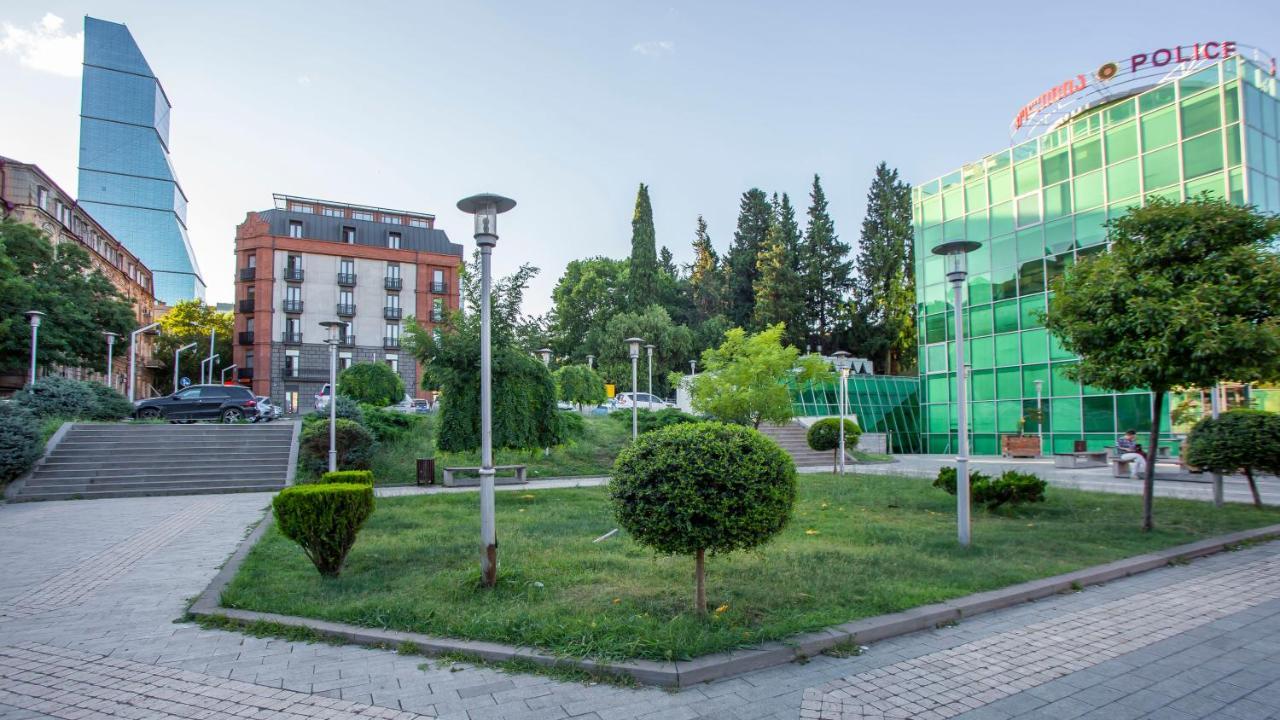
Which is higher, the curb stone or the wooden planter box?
the curb stone

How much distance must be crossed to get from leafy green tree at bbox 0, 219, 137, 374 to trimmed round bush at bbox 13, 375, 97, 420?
946 centimetres

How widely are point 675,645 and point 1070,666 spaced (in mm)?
2685

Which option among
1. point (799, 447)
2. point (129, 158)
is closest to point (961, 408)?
point (799, 447)

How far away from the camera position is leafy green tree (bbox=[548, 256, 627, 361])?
58.8 m

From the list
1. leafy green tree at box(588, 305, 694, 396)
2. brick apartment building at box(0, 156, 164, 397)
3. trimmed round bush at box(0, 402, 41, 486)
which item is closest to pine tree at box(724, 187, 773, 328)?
leafy green tree at box(588, 305, 694, 396)

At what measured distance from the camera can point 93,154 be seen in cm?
11562

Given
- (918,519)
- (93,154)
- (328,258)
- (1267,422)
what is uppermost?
(93,154)

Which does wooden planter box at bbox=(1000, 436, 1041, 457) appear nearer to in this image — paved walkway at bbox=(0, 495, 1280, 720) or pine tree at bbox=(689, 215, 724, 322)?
paved walkway at bbox=(0, 495, 1280, 720)

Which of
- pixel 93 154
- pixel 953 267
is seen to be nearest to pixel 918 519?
pixel 953 267

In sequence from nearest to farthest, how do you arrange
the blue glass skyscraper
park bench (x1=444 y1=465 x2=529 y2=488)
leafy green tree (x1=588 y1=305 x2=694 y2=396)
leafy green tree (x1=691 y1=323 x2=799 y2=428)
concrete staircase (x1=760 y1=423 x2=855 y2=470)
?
park bench (x1=444 y1=465 x2=529 y2=488) < leafy green tree (x1=691 y1=323 x2=799 y2=428) < concrete staircase (x1=760 y1=423 x2=855 y2=470) < leafy green tree (x1=588 y1=305 x2=694 y2=396) < the blue glass skyscraper

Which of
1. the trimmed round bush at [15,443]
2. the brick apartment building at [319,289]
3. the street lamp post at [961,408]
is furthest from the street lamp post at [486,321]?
the brick apartment building at [319,289]

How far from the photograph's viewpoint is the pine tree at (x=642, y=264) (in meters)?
55.7

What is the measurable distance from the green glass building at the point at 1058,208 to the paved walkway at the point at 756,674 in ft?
69.8

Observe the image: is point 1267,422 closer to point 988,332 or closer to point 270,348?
point 988,332
